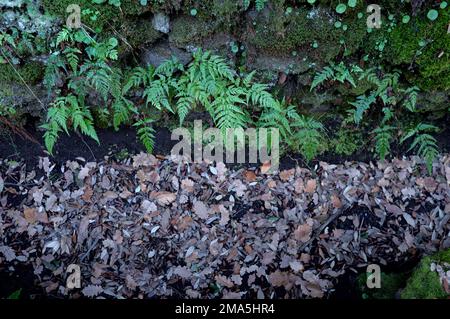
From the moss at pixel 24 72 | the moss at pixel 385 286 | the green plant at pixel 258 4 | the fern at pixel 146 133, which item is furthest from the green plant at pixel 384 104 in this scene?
the moss at pixel 24 72

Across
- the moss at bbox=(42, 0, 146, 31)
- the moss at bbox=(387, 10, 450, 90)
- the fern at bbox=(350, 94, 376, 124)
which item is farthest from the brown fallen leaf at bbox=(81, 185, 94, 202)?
the moss at bbox=(387, 10, 450, 90)

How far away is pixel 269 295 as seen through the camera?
445 cm

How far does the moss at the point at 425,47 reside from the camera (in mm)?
4512

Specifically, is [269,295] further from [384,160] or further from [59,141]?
[59,141]

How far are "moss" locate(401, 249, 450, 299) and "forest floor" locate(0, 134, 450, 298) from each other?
0.60m

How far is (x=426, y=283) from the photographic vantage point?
388 cm

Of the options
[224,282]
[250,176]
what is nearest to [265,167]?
[250,176]

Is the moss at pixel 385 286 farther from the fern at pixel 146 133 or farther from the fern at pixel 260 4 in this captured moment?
the fern at pixel 260 4

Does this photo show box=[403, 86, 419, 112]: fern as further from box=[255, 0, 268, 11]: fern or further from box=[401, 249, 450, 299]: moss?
box=[255, 0, 268, 11]: fern

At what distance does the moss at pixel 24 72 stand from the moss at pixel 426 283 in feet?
16.3

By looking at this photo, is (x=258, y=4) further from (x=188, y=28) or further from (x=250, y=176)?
(x=250, y=176)

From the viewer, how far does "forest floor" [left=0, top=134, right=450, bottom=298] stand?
14.7 feet
